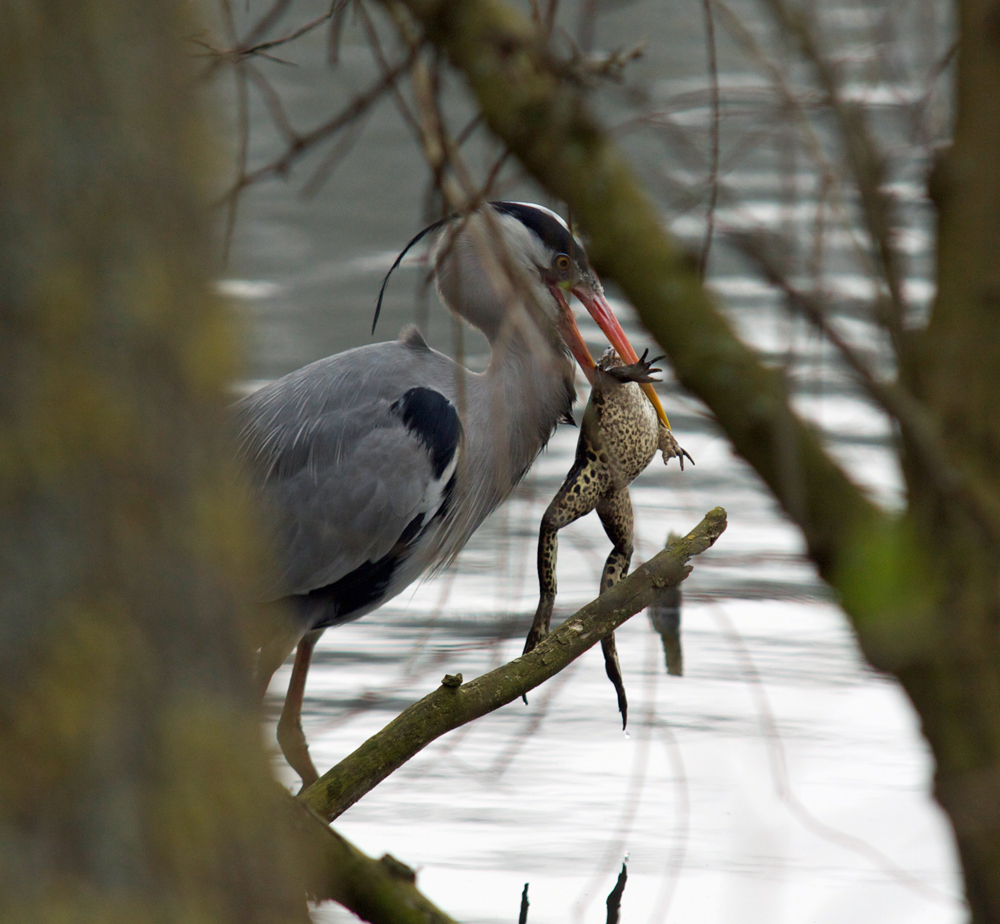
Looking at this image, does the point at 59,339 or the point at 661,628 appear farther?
the point at 661,628

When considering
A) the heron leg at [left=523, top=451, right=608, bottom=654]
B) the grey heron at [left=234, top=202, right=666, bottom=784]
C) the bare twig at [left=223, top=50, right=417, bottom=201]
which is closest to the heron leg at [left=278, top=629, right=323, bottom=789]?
the grey heron at [left=234, top=202, right=666, bottom=784]

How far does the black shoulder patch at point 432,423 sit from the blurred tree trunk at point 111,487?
3014mm

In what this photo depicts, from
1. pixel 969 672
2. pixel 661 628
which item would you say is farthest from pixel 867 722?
pixel 969 672

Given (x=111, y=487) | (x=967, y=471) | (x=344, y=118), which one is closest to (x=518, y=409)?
(x=344, y=118)

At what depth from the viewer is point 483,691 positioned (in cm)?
236

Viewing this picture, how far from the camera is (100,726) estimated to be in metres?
0.75

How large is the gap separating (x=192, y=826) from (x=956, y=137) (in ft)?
2.57

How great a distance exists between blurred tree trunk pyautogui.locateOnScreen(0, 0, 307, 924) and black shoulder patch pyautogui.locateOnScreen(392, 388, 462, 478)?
119 inches

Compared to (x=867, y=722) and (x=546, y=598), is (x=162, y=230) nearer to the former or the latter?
(x=546, y=598)

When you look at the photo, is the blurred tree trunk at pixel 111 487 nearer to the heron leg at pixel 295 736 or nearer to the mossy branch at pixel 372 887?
the mossy branch at pixel 372 887

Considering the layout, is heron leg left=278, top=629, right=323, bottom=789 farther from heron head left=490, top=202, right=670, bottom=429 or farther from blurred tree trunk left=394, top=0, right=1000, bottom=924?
blurred tree trunk left=394, top=0, right=1000, bottom=924

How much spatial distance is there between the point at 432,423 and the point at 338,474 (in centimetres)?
29

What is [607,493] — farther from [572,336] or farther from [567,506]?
[572,336]

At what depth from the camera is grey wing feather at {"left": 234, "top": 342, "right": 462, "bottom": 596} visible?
3.81m
